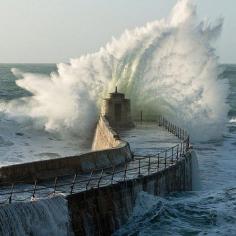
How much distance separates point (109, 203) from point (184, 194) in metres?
6.13

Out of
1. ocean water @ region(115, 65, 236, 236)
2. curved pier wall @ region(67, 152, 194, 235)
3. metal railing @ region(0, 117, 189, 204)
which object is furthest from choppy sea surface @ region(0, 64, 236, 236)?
metal railing @ region(0, 117, 189, 204)

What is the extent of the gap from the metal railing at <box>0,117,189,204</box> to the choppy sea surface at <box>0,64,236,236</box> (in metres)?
1.17

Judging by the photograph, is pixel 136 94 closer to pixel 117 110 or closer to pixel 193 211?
pixel 117 110

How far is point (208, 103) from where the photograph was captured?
44719 mm

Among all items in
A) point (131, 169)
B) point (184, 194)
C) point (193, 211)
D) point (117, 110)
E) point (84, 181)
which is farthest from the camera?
point (117, 110)

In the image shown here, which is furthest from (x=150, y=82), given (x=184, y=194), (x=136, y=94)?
(x=184, y=194)

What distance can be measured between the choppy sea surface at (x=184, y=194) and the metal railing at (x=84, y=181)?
117 cm

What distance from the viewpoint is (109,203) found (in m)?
17.4

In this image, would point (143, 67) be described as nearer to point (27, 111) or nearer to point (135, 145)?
point (27, 111)

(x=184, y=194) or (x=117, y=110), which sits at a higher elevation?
(x=117, y=110)

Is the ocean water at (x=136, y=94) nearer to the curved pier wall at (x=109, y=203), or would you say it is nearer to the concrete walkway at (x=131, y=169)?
the concrete walkway at (x=131, y=169)

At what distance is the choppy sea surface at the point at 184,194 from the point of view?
60.3 ft

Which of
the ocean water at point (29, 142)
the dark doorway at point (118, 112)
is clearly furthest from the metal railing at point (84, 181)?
the dark doorway at point (118, 112)

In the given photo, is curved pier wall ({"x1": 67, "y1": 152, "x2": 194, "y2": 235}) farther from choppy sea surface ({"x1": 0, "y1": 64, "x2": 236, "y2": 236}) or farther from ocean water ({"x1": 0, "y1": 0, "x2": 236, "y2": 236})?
ocean water ({"x1": 0, "y1": 0, "x2": 236, "y2": 236})
